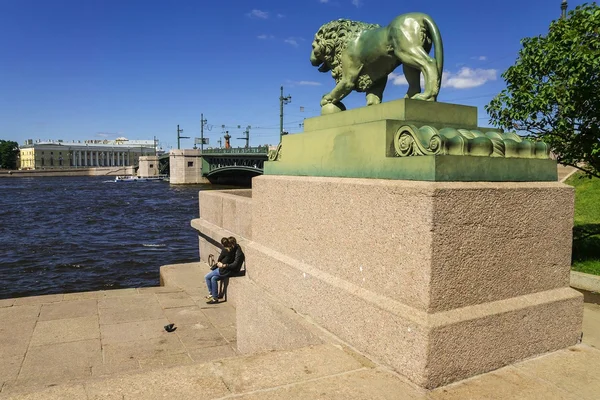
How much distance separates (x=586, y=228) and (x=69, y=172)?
9780cm

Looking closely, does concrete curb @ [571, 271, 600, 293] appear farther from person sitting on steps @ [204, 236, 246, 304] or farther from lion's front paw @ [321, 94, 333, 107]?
lion's front paw @ [321, 94, 333, 107]

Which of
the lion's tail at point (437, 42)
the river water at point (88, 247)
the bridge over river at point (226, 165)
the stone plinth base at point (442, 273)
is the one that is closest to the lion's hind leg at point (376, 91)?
the lion's tail at point (437, 42)

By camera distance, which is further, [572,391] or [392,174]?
[392,174]

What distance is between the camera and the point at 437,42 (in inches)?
114

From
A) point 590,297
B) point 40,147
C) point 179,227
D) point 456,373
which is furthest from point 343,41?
point 40,147

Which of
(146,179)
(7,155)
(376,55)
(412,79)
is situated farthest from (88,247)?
(7,155)

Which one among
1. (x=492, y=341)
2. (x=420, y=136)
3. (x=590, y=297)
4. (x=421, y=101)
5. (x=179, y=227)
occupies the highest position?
(x=421, y=101)

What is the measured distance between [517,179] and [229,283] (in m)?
3.84

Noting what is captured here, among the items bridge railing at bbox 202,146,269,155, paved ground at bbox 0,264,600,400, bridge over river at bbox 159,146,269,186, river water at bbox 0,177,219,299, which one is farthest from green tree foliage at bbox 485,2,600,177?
bridge over river at bbox 159,146,269,186

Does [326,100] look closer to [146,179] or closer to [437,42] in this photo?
[437,42]

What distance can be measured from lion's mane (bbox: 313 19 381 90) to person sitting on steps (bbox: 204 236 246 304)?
8.10 ft

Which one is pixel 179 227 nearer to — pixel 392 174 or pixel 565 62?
pixel 565 62

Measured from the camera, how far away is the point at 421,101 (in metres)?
2.66

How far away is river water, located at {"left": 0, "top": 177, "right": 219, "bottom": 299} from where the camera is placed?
39.5ft
